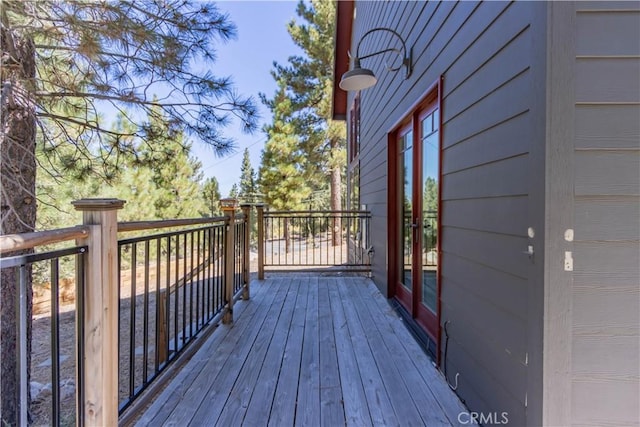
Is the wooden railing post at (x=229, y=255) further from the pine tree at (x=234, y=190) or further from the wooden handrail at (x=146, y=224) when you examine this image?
the pine tree at (x=234, y=190)

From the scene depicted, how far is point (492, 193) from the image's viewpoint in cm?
152

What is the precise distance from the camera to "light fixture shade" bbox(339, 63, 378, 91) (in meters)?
2.75

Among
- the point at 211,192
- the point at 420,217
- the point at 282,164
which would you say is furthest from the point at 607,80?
the point at 211,192

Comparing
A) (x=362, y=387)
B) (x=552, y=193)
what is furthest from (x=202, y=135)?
(x=552, y=193)

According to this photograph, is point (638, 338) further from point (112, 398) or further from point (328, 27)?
point (328, 27)

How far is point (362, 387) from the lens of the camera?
6.24 feet

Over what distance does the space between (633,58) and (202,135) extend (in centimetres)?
274

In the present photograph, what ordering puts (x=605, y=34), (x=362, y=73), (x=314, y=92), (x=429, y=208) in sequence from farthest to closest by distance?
(x=314, y=92) < (x=362, y=73) < (x=429, y=208) < (x=605, y=34)

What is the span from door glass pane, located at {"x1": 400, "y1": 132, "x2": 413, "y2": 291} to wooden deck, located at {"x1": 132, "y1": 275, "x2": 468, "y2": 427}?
0.50 metres

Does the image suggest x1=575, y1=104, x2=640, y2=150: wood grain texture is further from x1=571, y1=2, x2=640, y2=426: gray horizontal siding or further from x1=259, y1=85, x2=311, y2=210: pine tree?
x1=259, y1=85, x2=311, y2=210: pine tree

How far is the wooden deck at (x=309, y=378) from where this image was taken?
166cm

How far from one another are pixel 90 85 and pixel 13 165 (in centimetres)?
75

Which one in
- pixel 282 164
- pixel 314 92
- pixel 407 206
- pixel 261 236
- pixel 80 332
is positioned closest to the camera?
pixel 80 332

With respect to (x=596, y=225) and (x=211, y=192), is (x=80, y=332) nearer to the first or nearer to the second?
(x=596, y=225)
